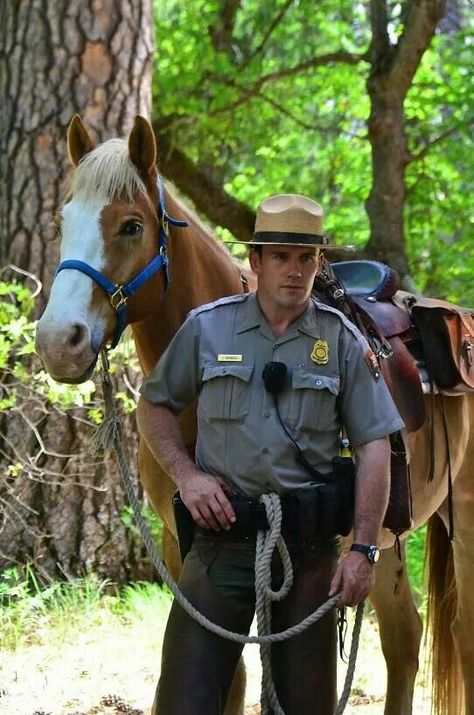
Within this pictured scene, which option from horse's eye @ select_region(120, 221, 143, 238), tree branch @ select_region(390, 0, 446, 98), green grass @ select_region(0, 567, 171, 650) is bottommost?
green grass @ select_region(0, 567, 171, 650)

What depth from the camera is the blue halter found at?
300cm

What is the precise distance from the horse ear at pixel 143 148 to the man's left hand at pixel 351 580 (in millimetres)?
1315

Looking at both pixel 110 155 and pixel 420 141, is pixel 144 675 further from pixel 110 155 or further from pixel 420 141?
pixel 420 141

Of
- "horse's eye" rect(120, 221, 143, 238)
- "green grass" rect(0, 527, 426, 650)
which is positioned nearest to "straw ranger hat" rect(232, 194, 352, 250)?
"horse's eye" rect(120, 221, 143, 238)

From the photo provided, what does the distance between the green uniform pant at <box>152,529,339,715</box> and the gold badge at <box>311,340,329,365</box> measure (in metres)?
0.49

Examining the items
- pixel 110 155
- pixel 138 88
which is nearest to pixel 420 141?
pixel 138 88

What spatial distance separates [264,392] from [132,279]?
0.61m

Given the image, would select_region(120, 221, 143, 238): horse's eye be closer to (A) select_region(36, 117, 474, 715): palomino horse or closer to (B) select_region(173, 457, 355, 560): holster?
(A) select_region(36, 117, 474, 715): palomino horse

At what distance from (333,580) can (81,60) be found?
4311 millimetres

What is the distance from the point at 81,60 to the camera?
6.18 m

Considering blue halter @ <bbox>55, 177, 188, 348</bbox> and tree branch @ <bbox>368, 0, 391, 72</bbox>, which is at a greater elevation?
tree branch @ <bbox>368, 0, 391, 72</bbox>

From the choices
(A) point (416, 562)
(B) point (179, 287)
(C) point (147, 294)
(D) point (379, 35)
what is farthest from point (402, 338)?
(D) point (379, 35)

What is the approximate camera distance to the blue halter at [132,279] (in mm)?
3000

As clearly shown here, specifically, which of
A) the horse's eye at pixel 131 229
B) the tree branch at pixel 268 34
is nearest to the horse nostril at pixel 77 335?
the horse's eye at pixel 131 229
